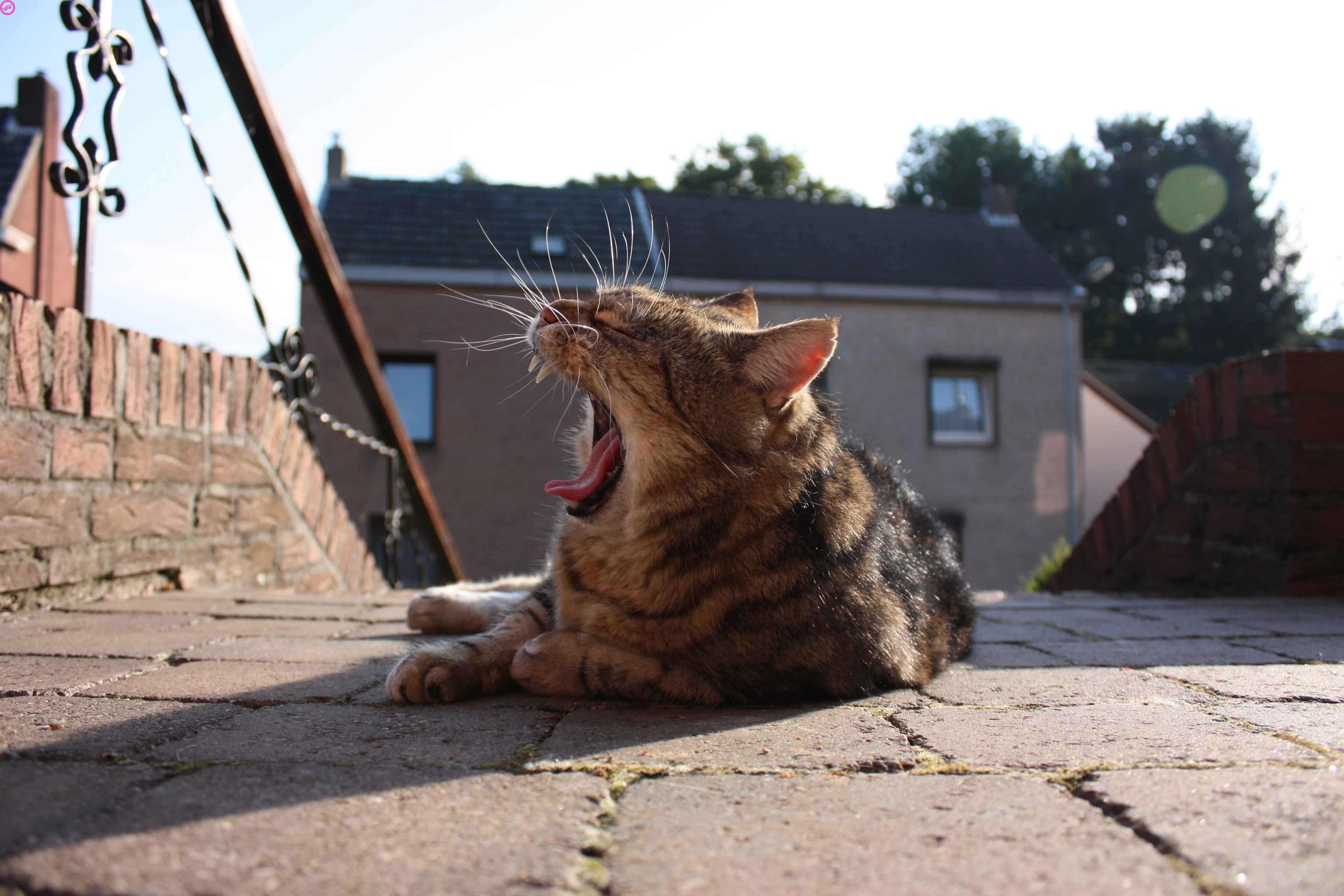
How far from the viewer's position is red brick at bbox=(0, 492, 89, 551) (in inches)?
99.3

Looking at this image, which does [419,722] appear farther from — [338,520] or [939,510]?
[939,510]

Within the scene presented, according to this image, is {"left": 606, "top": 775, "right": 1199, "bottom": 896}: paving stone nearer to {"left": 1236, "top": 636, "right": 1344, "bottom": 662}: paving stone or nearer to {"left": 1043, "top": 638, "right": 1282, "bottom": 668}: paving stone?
{"left": 1043, "top": 638, "right": 1282, "bottom": 668}: paving stone

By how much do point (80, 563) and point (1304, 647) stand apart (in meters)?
4.05

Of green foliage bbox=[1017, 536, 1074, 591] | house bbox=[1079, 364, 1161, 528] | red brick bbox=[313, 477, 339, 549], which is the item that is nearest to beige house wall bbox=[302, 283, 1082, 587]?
house bbox=[1079, 364, 1161, 528]

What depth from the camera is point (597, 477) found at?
236cm

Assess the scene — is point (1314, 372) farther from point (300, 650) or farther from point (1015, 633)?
point (300, 650)

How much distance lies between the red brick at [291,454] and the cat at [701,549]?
6.76ft

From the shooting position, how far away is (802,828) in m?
1.13

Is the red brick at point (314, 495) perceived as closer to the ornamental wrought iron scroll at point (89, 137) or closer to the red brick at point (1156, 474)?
the ornamental wrought iron scroll at point (89, 137)

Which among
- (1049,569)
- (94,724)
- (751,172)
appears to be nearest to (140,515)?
(94,724)

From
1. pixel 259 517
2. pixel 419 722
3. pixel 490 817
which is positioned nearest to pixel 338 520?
pixel 259 517

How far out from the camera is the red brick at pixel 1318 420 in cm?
393

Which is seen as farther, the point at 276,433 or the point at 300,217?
the point at 276,433

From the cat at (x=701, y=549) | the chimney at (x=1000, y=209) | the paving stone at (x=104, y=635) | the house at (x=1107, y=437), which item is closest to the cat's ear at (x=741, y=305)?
the cat at (x=701, y=549)
